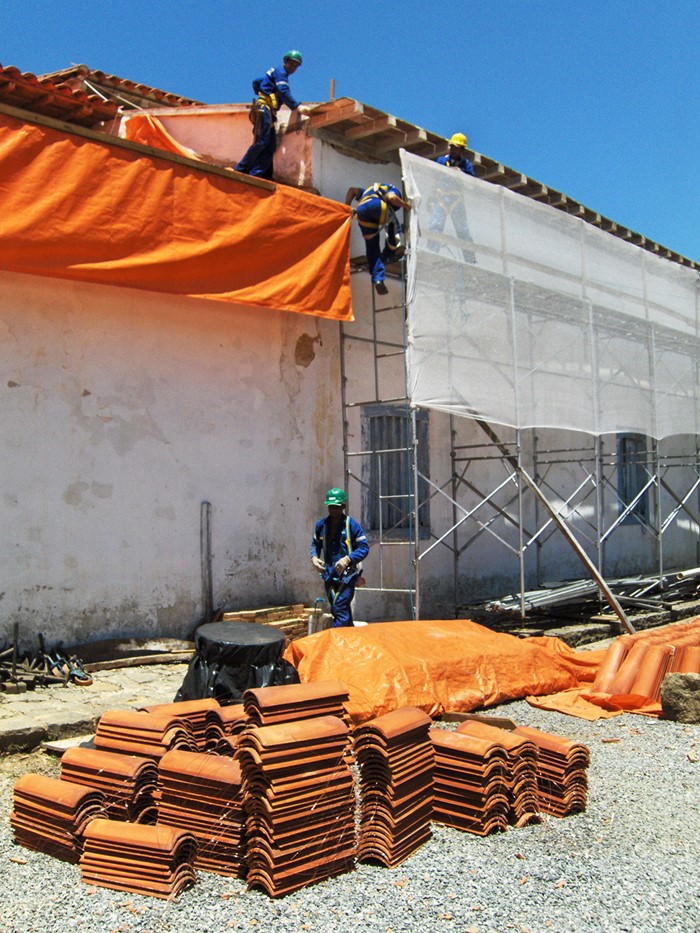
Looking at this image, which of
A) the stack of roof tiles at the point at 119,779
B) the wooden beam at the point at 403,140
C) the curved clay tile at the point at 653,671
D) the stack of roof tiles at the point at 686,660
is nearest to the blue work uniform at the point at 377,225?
the wooden beam at the point at 403,140

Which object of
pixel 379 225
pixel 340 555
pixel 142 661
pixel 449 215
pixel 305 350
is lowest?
A: pixel 142 661

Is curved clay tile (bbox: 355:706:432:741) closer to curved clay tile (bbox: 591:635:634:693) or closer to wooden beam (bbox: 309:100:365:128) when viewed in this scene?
curved clay tile (bbox: 591:635:634:693)

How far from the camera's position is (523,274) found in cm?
1112

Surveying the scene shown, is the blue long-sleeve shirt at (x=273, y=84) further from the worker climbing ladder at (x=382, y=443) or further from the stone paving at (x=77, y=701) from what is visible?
the stone paving at (x=77, y=701)

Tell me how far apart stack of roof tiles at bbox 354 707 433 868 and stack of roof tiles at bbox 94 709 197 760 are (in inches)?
41.0

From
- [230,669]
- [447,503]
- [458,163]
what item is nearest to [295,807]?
[230,669]

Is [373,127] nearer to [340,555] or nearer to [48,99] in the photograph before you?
[48,99]

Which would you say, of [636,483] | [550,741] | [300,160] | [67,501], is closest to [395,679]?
[550,741]

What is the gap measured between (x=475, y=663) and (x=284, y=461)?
10.8 ft

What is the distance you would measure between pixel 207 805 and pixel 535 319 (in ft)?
27.6

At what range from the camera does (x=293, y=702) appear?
4754mm

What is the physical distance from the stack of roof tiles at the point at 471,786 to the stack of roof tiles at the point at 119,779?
1580 mm

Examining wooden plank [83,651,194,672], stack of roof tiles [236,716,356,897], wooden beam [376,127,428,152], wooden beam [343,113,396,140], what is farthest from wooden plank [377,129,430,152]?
stack of roof tiles [236,716,356,897]

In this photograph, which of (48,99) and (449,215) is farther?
(449,215)
